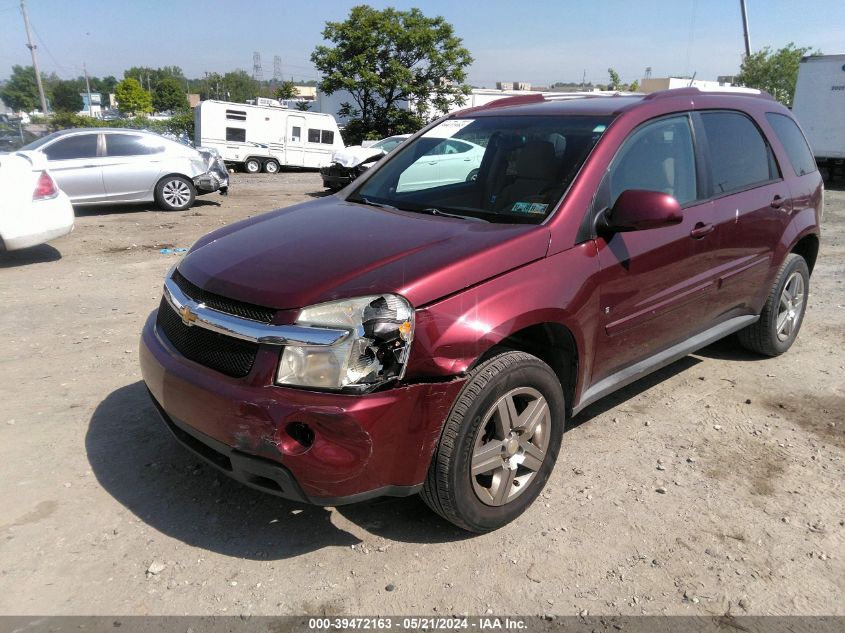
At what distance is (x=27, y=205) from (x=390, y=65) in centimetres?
2998

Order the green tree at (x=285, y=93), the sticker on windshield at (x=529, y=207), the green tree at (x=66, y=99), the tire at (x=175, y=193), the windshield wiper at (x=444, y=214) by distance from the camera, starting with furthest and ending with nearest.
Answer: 1. the green tree at (x=66, y=99)
2. the green tree at (x=285, y=93)
3. the tire at (x=175, y=193)
4. the windshield wiper at (x=444, y=214)
5. the sticker on windshield at (x=529, y=207)

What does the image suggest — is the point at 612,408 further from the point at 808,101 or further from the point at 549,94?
the point at 808,101

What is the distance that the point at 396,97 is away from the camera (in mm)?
35625

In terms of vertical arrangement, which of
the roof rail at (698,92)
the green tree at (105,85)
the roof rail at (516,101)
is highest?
the roof rail at (698,92)

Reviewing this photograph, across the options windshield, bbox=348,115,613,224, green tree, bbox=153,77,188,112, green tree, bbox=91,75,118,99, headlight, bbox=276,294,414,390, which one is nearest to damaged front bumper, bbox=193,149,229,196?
windshield, bbox=348,115,613,224

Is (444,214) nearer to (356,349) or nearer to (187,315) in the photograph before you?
(356,349)

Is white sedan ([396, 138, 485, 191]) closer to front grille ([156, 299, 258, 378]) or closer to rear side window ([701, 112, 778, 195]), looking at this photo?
rear side window ([701, 112, 778, 195])

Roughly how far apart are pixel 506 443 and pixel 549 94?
257 centimetres

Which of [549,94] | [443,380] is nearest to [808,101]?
[549,94]

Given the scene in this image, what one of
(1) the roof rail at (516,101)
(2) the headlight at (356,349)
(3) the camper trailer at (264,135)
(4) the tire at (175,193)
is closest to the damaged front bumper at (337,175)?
(4) the tire at (175,193)

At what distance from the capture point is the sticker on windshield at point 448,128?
4.03 m

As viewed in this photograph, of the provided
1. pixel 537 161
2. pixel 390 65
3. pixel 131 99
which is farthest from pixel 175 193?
pixel 131 99

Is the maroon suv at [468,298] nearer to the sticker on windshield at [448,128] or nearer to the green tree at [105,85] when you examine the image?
the sticker on windshield at [448,128]

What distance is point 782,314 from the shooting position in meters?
4.89
